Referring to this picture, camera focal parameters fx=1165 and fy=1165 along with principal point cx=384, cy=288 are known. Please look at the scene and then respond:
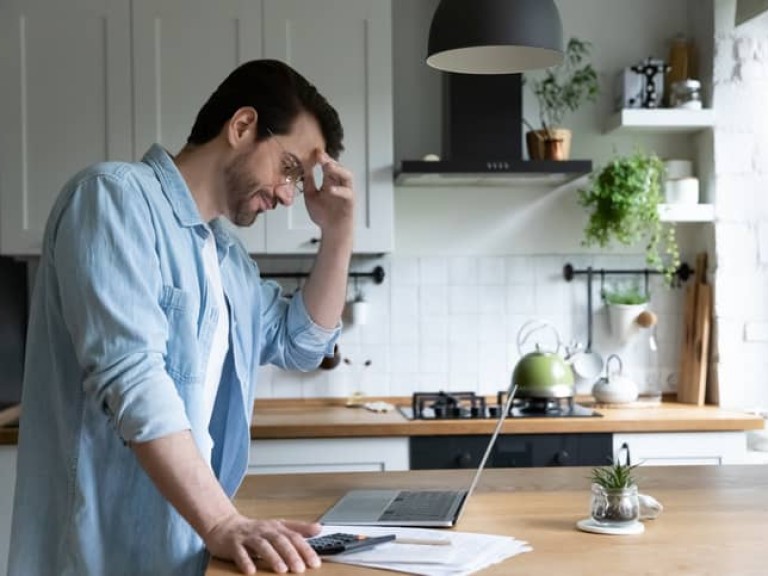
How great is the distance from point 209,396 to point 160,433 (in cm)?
38

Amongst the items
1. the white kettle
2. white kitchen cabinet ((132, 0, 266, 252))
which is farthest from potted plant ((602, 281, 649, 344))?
white kitchen cabinet ((132, 0, 266, 252))

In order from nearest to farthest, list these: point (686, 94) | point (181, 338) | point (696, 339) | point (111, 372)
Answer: point (111, 372), point (181, 338), point (686, 94), point (696, 339)

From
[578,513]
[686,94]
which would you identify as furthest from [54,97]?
[578,513]

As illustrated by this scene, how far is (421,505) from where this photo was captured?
213 centimetres

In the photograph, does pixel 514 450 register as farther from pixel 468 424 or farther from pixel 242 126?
pixel 242 126

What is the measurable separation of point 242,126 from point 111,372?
22.2 inches

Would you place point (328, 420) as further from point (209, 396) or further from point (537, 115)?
point (209, 396)

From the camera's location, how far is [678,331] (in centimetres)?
462

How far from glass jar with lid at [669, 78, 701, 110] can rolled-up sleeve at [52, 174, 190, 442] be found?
300cm

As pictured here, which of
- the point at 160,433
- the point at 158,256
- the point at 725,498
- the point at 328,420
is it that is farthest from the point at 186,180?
the point at 328,420

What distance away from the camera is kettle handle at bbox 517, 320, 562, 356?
4.59 m

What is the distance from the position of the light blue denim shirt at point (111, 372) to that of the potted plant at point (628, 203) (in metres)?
2.61

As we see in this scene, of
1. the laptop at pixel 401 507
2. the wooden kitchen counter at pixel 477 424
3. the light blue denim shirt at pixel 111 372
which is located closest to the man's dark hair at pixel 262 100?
the light blue denim shirt at pixel 111 372

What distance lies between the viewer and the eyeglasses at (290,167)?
6.84ft
